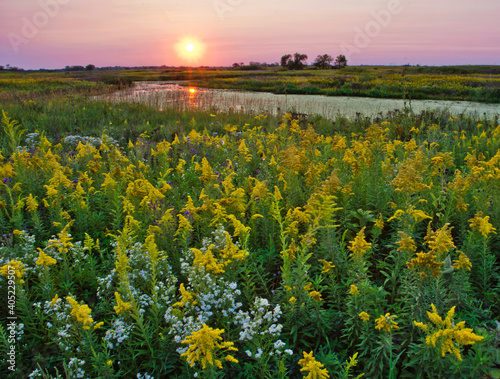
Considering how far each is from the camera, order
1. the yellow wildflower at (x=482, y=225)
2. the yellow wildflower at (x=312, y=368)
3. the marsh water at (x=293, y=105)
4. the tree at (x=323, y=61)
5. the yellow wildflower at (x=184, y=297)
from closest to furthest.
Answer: the yellow wildflower at (x=312, y=368) → the yellow wildflower at (x=184, y=297) → the yellow wildflower at (x=482, y=225) → the marsh water at (x=293, y=105) → the tree at (x=323, y=61)

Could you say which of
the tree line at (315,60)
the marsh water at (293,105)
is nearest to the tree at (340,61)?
the tree line at (315,60)

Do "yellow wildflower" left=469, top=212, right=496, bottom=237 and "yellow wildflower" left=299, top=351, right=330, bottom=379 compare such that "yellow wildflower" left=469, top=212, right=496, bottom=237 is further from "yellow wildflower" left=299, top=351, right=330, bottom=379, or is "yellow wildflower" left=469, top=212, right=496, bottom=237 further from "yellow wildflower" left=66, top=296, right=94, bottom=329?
"yellow wildflower" left=66, top=296, right=94, bottom=329

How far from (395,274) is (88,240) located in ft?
8.30

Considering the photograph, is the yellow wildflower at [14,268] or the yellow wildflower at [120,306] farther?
the yellow wildflower at [14,268]

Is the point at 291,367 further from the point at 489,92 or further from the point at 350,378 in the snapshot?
the point at 489,92

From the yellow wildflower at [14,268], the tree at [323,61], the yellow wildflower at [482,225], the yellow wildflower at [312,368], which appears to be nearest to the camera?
the yellow wildflower at [312,368]

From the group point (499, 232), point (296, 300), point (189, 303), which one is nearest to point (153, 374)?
point (189, 303)

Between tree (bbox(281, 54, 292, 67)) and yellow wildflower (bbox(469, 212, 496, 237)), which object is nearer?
yellow wildflower (bbox(469, 212, 496, 237))

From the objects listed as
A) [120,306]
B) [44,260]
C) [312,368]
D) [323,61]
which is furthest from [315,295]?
[323,61]

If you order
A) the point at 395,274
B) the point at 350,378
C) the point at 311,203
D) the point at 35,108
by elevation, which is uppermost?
the point at 35,108

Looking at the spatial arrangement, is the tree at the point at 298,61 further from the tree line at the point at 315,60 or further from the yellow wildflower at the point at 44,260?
the yellow wildflower at the point at 44,260

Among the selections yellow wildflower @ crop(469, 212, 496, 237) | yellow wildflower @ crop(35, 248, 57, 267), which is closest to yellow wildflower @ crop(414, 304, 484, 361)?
yellow wildflower @ crop(469, 212, 496, 237)

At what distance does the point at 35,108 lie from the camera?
12.2 metres

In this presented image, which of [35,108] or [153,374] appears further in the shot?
[35,108]
